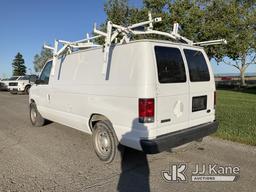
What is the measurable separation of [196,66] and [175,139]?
1.54 metres

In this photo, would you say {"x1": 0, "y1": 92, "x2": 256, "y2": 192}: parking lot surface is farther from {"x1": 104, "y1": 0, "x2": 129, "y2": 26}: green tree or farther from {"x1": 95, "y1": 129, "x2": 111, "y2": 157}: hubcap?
{"x1": 104, "y1": 0, "x2": 129, "y2": 26}: green tree

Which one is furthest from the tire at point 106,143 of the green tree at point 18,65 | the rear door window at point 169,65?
the green tree at point 18,65

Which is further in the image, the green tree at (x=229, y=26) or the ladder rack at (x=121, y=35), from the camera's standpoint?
the green tree at (x=229, y=26)

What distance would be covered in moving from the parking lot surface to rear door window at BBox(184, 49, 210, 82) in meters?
1.56

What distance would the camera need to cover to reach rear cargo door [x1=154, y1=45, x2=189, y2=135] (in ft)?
12.6

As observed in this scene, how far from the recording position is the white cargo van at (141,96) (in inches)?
147

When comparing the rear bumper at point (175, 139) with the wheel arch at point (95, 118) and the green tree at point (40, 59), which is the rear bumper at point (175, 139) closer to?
the wheel arch at point (95, 118)

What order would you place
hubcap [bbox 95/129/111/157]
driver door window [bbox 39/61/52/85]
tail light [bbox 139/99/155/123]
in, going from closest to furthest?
tail light [bbox 139/99/155/123]
hubcap [bbox 95/129/111/157]
driver door window [bbox 39/61/52/85]

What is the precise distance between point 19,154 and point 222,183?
13.1 ft

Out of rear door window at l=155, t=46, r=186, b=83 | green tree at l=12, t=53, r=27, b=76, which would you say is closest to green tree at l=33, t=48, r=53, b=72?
green tree at l=12, t=53, r=27, b=76

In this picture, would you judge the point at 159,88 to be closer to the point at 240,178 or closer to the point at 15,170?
the point at 240,178

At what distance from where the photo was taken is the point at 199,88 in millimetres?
4566

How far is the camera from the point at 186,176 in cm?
397

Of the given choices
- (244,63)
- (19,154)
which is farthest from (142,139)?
(244,63)
